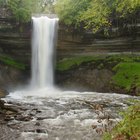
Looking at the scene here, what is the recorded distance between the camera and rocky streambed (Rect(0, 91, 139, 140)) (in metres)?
14.6

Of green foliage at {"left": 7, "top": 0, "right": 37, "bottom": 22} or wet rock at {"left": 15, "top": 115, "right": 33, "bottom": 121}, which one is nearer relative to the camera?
wet rock at {"left": 15, "top": 115, "right": 33, "bottom": 121}

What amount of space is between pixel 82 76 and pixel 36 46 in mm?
6664

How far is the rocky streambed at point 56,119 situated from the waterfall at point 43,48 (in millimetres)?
10776

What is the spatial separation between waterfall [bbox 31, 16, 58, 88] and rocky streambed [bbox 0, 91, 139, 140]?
10776 mm

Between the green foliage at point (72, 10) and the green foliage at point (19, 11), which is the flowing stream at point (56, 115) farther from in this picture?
the green foliage at point (72, 10)

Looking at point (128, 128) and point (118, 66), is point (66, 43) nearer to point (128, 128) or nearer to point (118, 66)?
point (118, 66)

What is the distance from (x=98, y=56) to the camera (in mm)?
35750

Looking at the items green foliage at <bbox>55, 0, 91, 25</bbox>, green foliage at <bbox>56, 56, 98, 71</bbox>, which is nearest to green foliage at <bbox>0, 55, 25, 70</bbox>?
green foliage at <bbox>56, 56, 98, 71</bbox>

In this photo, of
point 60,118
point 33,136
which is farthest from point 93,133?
point 60,118

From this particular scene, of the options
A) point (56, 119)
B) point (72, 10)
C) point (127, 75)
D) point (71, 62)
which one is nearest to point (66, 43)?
point (71, 62)

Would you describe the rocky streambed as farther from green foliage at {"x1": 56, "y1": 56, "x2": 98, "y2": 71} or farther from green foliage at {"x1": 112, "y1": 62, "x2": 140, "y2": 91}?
green foliage at {"x1": 56, "y1": 56, "x2": 98, "y2": 71}

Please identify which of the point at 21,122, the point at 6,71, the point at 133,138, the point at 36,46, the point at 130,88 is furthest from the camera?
the point at 36,46

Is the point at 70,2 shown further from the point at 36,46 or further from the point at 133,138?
the point at 133,138

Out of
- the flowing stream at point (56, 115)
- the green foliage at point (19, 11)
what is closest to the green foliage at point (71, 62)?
the flowing stream at point (56, 115)
